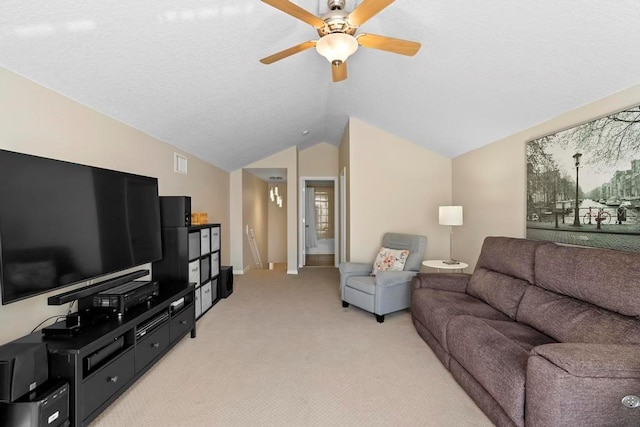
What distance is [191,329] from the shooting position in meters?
2.92

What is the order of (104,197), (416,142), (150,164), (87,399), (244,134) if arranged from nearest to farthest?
1. (87,399)
2. (104,197)
3. (150,164)
4. (244,134)
5. (416,142)

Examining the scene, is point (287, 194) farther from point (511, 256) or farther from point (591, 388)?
point (591, 388)

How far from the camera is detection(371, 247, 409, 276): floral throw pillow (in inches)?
150

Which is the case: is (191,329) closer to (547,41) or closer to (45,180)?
(45,180)

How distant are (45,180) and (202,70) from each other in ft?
4.56

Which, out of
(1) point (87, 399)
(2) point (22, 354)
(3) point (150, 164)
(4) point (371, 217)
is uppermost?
(3) point (150, 164)

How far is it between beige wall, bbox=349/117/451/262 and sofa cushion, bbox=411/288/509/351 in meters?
1.74

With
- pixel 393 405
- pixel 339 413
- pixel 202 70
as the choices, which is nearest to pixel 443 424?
pixel 393 405

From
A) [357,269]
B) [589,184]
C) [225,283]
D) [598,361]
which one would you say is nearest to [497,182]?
[589,184]

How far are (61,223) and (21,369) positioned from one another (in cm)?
82

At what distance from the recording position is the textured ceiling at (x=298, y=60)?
170 centimetres

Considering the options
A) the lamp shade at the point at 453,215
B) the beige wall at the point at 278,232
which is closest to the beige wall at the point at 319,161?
the beige wall at the point at 278,232

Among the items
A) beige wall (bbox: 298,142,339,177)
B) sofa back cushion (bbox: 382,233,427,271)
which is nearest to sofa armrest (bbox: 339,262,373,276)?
sofa back cushion (bbox: 382,233,427,271)

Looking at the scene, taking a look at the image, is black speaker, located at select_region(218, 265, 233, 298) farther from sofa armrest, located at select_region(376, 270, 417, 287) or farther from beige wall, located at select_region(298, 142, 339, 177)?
beige wall, located at select_region(298, 142, 339, 177)
